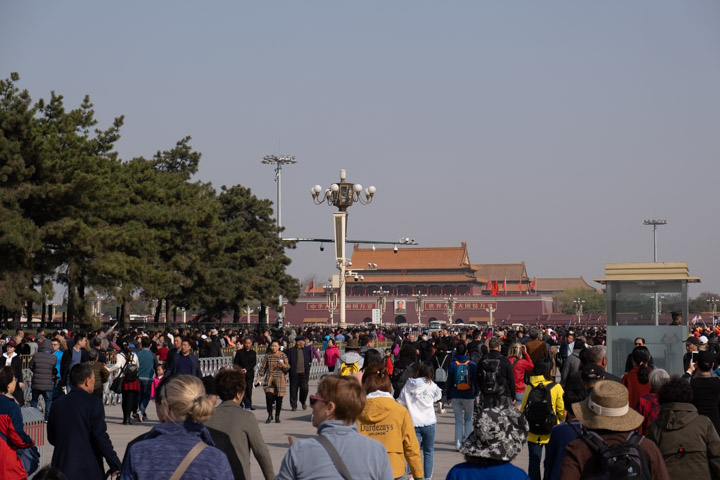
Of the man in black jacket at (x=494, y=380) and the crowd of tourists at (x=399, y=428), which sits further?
the man in black jacket at (x=494, y=380)

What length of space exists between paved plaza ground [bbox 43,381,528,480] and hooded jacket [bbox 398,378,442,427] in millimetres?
1078

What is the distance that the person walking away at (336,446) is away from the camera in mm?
4168

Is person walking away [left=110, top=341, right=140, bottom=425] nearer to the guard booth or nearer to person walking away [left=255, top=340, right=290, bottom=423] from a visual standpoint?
person walking away [left=255, top=340, right=290, bottom=423]

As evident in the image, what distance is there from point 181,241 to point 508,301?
264 feet

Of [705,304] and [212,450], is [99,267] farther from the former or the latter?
[705,304]

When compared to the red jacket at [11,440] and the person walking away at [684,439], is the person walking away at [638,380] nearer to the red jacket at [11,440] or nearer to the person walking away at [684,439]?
the person walking away at [684,439]

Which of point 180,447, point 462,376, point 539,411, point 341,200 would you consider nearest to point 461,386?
point 462,376

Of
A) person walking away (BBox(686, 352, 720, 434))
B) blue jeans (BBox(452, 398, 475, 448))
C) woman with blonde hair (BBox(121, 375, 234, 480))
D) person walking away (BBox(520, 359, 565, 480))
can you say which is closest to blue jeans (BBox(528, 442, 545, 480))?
person walking away (BBox(520, 359, 565, 480))

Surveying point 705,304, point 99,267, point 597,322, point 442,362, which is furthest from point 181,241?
point 705,304

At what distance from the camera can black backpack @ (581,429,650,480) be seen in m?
4.16

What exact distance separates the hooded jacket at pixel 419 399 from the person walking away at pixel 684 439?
355 cm

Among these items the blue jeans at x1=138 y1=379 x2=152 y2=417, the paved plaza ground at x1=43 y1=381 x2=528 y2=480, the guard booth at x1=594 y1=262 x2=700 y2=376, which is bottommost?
the paved plaza ground at x1=43 y1=381 x2=528 y2=480

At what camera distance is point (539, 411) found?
8.39 metres

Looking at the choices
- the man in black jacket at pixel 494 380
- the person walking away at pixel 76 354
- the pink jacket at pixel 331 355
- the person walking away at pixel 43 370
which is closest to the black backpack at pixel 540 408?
the man in black jacket at pixel 494 380
